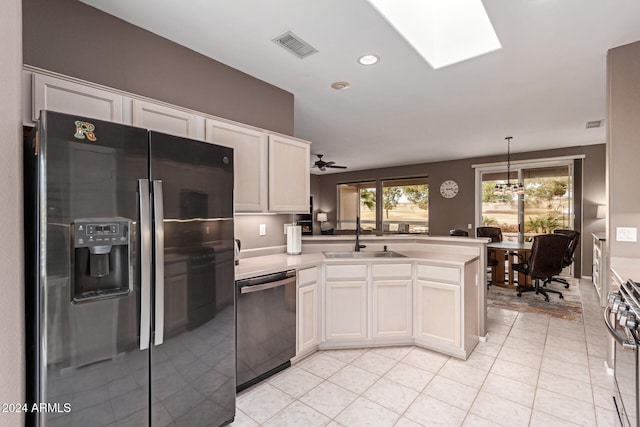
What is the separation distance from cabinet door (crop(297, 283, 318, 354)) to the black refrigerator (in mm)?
866

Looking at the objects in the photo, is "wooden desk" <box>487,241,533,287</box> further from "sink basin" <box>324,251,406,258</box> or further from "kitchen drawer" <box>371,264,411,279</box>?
"kitchen drawer" <box>371,264,411,279</box>

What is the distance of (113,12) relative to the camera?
2008 mm

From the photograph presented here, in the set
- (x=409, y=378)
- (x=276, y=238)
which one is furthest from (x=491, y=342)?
(x=276, y=238)

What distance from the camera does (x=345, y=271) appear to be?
9.59ft

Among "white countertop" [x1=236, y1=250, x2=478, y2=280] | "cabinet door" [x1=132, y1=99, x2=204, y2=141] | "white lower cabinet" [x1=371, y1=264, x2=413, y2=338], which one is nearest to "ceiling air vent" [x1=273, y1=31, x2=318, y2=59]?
"cabinet door" [x1=132, y1=99, x2=204, y2=141]

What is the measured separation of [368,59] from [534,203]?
616 centimetres

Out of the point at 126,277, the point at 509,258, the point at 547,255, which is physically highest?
the point at 126,277

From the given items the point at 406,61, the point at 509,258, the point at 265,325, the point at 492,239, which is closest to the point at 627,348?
the point at 265,325

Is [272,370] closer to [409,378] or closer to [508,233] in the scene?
[409,378]

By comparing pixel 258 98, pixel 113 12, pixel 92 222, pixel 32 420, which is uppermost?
pixel 113 12

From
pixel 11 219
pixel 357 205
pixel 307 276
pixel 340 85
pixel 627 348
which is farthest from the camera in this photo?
pixel 357 205

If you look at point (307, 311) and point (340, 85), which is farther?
point (340, 85)

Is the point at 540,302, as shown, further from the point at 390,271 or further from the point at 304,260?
the point at 304,260

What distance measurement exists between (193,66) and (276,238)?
1792 millimetres
